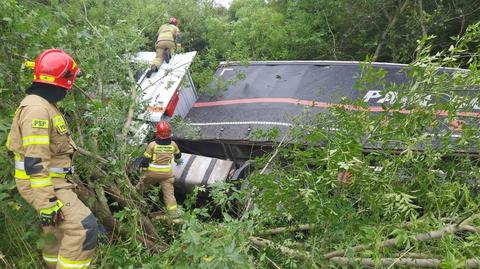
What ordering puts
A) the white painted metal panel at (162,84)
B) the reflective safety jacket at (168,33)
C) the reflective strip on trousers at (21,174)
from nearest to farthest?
the reflective strip on trousers at (21,174), the white painted metal panel at (162,84), the reflective safety jacket at (168,33)

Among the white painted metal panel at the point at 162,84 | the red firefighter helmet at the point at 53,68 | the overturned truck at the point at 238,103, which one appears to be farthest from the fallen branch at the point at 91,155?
the white painted metal panel at the point at 162,84

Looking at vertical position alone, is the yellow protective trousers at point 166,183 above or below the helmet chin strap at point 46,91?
below

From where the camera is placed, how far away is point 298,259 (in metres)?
2.38

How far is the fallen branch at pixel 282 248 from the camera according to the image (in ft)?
7.59

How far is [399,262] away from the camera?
1.98 m

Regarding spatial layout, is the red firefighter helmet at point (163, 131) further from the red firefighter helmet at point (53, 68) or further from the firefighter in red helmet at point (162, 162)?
the red firefighter helmet at point (53, 68)

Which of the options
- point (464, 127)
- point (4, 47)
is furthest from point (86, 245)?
point (464, 127)

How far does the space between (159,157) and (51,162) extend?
1.71 m

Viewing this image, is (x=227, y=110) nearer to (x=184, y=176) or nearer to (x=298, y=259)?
(x=184, y=176)

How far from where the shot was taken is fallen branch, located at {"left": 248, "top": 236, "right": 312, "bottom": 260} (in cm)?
231

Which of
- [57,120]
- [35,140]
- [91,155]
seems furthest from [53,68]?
[91,155]

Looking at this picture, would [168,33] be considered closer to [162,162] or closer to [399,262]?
[162,162]

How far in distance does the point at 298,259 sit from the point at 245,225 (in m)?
0.44

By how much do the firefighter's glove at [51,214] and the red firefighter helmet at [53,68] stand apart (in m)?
0.80
